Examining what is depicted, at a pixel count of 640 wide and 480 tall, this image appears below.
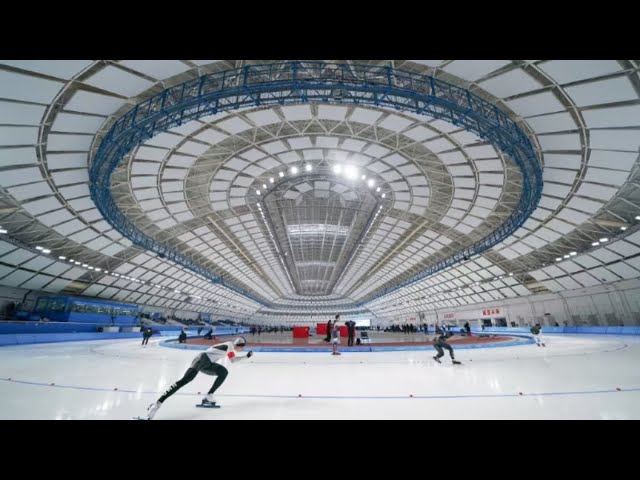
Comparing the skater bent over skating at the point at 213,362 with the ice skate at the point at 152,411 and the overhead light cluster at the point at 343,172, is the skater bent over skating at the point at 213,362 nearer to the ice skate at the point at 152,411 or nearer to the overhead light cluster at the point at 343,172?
the ice skate at the point at 152,411

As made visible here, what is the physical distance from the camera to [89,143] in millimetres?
14453

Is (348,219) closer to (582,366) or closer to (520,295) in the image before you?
(582,366)

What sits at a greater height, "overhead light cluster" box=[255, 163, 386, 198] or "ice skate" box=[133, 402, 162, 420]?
"overhead light cluster" box=[255, 163, 386, 198]

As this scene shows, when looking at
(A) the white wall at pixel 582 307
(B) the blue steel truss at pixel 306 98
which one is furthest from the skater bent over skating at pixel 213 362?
(A) the white wall at pixel 582 307

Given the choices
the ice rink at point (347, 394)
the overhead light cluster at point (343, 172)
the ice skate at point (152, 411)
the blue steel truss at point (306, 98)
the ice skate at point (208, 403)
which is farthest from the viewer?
the overhead light cluster at point (343, 172)

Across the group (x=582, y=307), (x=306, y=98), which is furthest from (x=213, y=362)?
(x=582, y=307)

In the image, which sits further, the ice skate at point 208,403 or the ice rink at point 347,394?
the ice skate at point 208,403

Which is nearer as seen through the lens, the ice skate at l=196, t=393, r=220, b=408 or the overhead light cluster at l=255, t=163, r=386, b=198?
the ice skate at l=196, t=393, r=220, b=408

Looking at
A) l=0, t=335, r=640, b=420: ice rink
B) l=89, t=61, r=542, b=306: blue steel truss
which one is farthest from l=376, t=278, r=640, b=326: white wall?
l=0, t=335, r=640, b=420: ice rink

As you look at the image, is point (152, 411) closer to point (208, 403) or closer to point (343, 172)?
point (208, 403)

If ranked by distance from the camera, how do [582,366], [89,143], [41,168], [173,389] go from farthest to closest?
[41,168] → [89,143] → [582,366] → [173,389]

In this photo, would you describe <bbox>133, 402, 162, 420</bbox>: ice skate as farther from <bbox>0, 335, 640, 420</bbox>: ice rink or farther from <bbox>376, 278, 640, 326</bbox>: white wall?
<bbox>376, 278, 640, 326</bbox>: white wall
